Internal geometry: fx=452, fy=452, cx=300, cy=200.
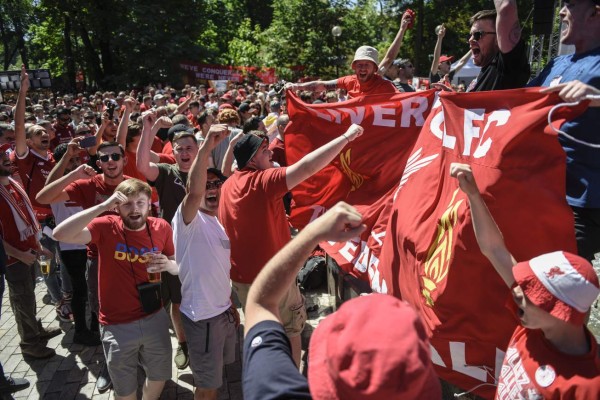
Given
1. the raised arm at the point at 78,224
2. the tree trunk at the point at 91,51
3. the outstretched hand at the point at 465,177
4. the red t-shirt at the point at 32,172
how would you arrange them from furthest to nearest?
the tree trunk at the point at 91,51, the red t-shirt at the point at 32,172, the raised arm at the point at 78,224, the outstretched hand at the point at 465,177

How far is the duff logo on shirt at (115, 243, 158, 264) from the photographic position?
321cm

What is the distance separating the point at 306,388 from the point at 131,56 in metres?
30.3

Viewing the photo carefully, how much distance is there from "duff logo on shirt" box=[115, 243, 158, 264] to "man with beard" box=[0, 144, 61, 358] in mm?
1637

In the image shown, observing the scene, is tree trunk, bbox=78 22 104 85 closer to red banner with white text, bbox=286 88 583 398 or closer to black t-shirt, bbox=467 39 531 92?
black t-shirt, bbox=467 39 531 92

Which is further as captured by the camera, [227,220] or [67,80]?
[67,80]

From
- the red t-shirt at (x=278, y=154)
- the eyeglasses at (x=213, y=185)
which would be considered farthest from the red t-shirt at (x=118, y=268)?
the red t-shirt at (x=278, y=154)

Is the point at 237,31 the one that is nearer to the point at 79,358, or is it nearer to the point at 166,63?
the point at 166,63

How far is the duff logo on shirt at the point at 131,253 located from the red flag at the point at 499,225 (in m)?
1.88

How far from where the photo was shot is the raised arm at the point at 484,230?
2.08m

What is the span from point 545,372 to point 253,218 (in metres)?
2.13

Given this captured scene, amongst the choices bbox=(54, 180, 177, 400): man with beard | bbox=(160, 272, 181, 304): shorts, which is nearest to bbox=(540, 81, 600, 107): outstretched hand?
bbox=(54, 180, 177, 400): man with beard

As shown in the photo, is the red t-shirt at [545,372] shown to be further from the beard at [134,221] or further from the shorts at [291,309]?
the beard at [134,221]

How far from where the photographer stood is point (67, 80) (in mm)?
36719

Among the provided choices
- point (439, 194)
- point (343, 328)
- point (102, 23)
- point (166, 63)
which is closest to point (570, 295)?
point (343, 328)
